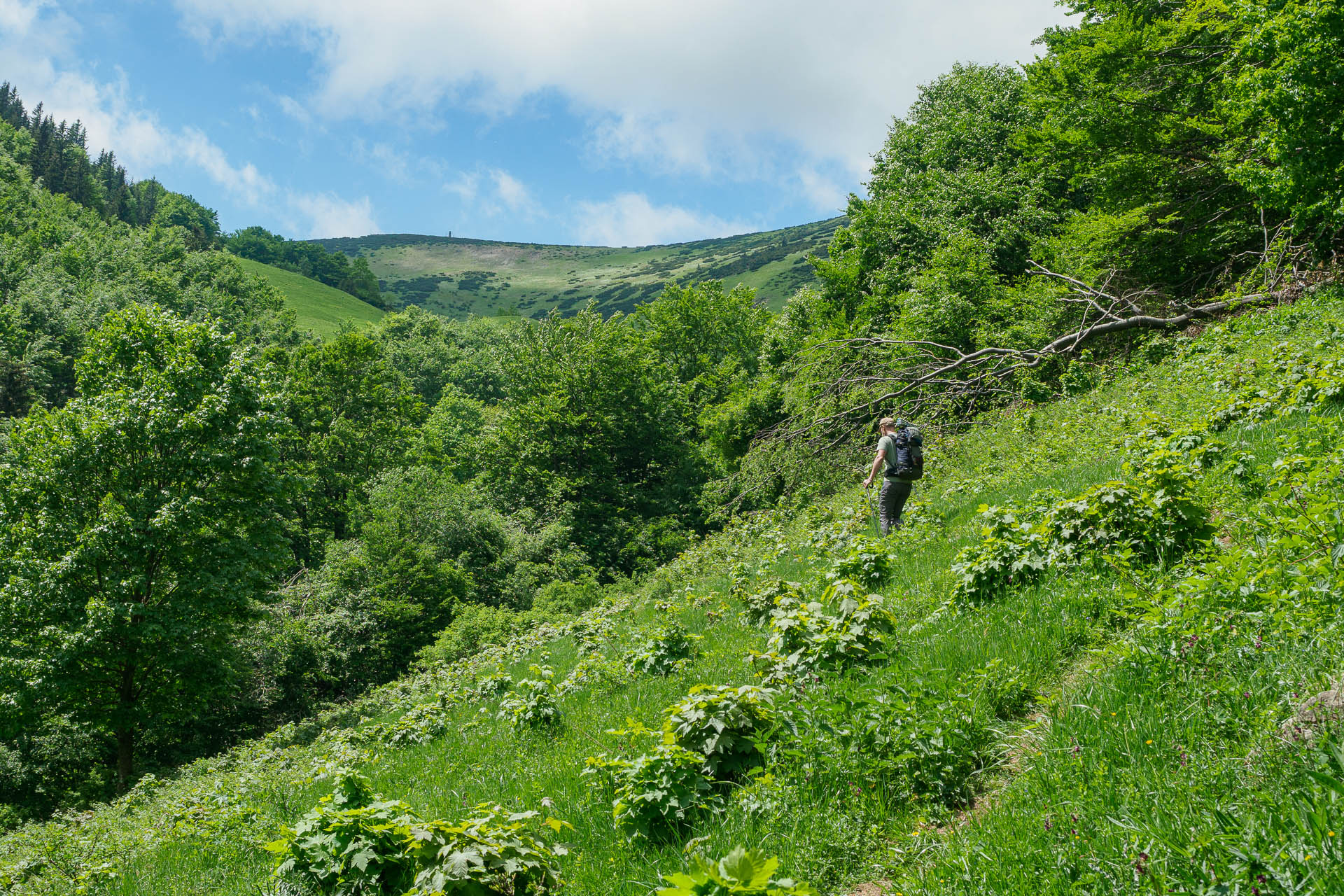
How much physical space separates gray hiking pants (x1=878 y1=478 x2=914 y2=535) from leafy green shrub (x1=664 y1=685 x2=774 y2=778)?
22.2 ft

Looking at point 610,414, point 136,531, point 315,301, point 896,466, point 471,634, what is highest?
point 315,301

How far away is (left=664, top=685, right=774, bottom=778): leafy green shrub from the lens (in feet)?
15.5

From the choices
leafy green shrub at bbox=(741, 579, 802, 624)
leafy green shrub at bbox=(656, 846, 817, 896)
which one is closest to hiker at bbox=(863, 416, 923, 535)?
leafy green shrub at bbox=(741, 579, 802, 624)

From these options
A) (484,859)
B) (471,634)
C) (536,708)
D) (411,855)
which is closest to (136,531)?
(471,634)

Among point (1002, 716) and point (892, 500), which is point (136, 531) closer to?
point (892, 500)

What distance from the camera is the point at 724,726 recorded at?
4.80m

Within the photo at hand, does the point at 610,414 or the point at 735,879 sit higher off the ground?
the point at 610,414

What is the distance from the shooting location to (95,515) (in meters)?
22.2

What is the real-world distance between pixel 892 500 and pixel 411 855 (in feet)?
29.3

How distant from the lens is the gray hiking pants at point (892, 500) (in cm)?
1120

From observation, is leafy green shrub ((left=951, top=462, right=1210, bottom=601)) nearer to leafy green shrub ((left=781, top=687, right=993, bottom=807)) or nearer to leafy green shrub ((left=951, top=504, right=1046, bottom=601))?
leafy green shrub ((left=951, top=504, right=1046, bottom=601))

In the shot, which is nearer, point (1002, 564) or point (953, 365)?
point (1002, 564)

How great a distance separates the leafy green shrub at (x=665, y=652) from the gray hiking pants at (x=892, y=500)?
4.12 m

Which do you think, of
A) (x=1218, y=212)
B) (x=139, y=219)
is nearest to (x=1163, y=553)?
(x=1218, y=212)
